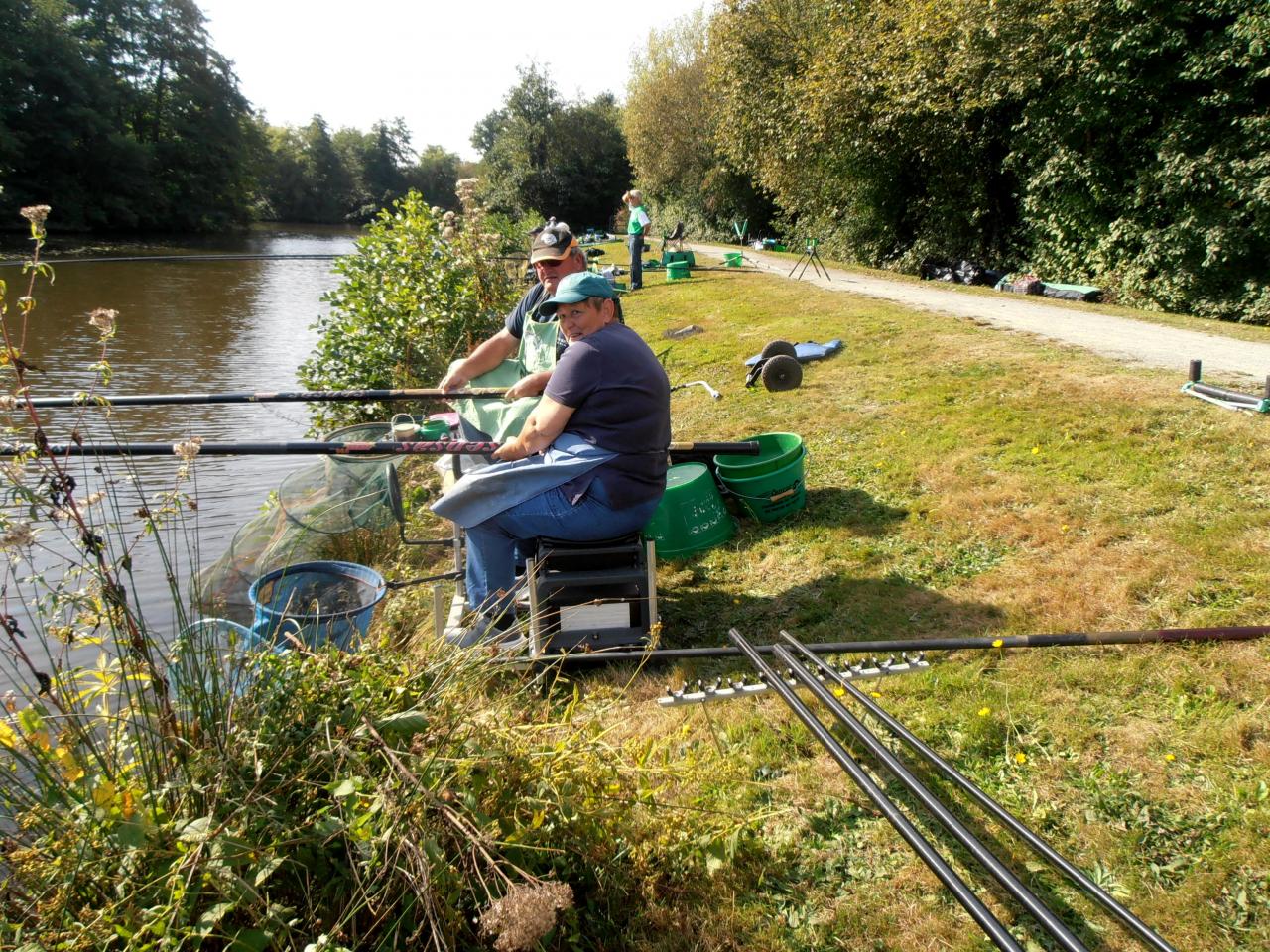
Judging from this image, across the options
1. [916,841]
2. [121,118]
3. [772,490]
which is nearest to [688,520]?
[772,490]

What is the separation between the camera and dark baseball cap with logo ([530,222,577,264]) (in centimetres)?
500

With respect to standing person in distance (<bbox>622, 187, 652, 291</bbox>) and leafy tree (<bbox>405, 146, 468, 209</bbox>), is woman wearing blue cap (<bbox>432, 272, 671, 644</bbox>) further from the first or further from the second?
leafy tree (<bbox>405, 146, 468, 209</bbox>)

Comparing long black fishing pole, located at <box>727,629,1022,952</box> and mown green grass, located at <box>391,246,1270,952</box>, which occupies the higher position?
long black fishing pole, located at <box>727,629,1022,952</box>

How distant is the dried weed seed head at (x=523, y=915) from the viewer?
73.7 inches

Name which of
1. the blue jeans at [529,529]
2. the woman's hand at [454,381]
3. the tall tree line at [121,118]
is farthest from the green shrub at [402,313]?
the tall tree line at [121,118]

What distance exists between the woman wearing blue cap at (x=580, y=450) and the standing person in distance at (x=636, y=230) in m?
13.2

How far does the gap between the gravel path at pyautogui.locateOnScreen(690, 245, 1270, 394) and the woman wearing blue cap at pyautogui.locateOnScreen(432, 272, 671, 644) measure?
5.53 m

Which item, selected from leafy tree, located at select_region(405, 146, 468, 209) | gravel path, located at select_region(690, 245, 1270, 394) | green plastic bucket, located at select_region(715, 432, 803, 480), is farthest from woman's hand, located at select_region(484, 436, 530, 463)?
leafy tree, located at select_region(405, 146, 468, 209)

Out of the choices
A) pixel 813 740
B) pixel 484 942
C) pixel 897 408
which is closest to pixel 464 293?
pixel 897 408

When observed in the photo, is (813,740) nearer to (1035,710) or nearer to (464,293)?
(1035,710)

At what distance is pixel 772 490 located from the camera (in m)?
5.45

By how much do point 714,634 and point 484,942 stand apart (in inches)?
95.5

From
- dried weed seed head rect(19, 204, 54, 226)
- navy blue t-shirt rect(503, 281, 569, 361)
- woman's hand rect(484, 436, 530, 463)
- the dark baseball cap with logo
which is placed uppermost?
dried weed seed head rect(19, 204, 54, 226)

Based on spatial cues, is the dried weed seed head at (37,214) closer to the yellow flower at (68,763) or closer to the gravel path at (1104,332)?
the yellow flower at (68,763)
